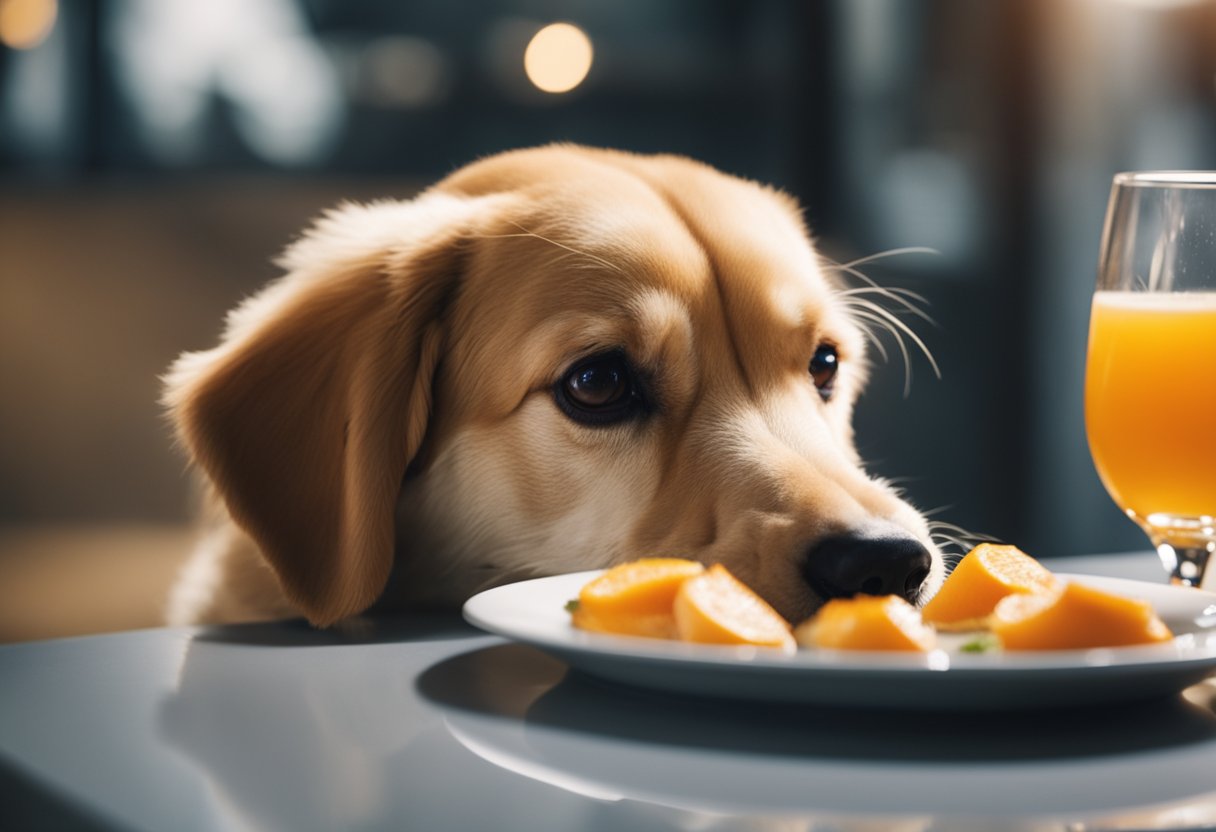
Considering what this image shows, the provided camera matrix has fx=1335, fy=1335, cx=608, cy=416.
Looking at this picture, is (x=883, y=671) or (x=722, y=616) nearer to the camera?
(x=883, y=671)

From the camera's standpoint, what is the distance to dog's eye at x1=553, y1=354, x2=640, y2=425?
5.11 ft

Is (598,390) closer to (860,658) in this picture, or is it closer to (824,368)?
(824,368)

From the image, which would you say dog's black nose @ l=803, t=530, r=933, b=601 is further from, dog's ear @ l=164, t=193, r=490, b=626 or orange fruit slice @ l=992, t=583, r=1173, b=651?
dog's ear @ l=164, t=193, r=490, b=626

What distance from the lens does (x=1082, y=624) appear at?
90 cm

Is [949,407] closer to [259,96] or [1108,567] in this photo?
[259,96]

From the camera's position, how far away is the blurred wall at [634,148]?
381 centimetres

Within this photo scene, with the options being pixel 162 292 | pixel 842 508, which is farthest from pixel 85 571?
pixel 842 508

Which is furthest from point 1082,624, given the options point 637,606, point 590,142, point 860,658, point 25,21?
point 590,142

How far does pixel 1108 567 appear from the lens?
1.67 m

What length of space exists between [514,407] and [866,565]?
1.65 feet

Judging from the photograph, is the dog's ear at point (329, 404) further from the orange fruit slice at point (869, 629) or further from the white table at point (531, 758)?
the orange fruit slice at point (869, 629)

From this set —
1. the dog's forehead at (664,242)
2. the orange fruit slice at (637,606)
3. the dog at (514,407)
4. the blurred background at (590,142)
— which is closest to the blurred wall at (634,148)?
the blurred background at (590,142)

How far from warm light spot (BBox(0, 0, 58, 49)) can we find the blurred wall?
0.02 meters

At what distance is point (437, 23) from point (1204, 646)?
450cm
